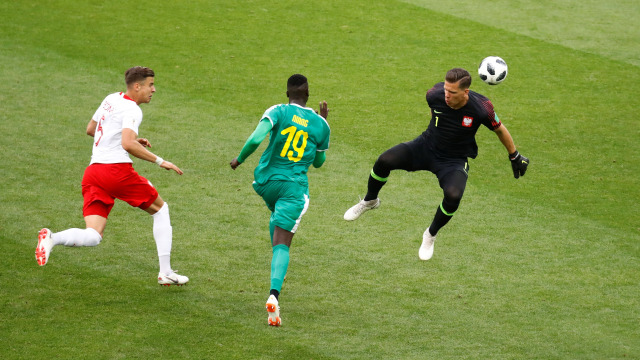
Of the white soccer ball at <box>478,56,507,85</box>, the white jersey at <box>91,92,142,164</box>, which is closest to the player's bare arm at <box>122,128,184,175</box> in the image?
the white jersey at <box>91,92,142,164</box>

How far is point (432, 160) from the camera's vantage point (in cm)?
870

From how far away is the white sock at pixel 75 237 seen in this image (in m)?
7.65

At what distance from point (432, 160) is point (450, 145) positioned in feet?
0.85

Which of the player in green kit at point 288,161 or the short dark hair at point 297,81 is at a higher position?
the short dark hair at point 297,81

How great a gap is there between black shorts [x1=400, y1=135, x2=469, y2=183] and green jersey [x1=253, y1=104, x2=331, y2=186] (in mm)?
1297

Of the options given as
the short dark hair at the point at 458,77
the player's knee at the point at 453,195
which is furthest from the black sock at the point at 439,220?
the short dark hair at the point at 458,77

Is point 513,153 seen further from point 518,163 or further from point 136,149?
point 136,149

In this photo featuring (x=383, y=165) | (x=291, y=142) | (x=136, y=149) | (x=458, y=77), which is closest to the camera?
(x=136, y=149)

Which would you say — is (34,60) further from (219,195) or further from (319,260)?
(319,260)

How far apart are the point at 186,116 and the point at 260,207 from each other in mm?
3595

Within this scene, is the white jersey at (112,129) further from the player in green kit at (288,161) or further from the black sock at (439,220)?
the black sock at (439,220)

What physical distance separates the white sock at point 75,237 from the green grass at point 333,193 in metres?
0.70

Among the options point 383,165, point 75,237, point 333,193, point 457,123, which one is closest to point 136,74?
point 75,237

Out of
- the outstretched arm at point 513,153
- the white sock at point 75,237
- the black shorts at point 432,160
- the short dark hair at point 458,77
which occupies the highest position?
the short dark hair at point 458,77
